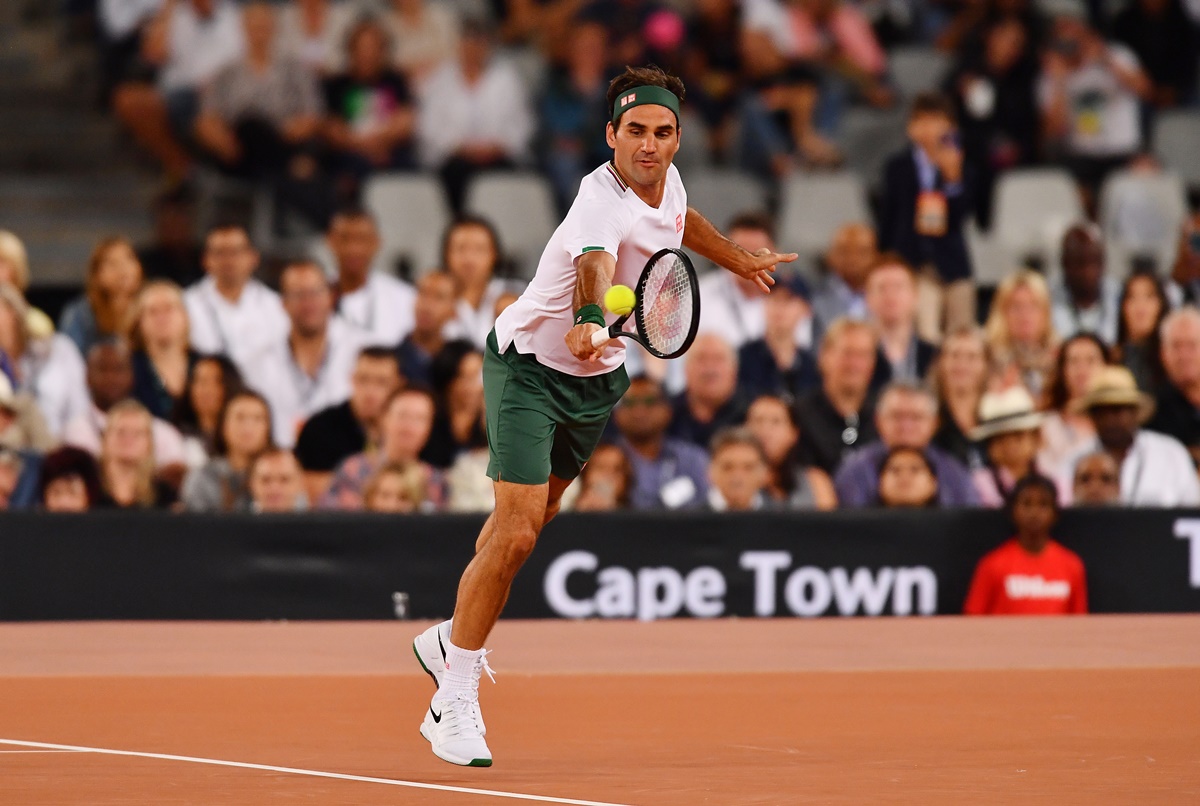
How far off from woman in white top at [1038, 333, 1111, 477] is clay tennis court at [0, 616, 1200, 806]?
1296 mm

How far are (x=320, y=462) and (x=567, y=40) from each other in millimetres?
4787

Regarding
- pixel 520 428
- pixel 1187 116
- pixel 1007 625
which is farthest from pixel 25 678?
pixel 1187 116

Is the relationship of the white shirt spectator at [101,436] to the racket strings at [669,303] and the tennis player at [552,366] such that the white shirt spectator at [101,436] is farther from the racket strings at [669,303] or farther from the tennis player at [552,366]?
the racket strings at [669,303]

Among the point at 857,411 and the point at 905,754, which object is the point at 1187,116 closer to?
the point at 857,411

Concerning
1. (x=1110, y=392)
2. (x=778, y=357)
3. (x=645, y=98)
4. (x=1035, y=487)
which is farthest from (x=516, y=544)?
(x=778, y=357)

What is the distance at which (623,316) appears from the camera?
18.0 feet

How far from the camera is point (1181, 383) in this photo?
1045 cm

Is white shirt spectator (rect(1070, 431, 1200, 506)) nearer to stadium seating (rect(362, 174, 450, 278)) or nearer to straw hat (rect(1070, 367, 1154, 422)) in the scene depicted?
straw hat (rect(1070, 367, 1154, 422))

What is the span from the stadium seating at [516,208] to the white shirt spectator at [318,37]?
136cm

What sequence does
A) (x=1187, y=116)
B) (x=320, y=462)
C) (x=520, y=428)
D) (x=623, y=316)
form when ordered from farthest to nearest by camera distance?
(x=1187, y=116)
(x=320, y=462)
(x=520, y=428)
(x=623, y=316)

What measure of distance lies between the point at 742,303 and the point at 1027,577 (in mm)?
2822

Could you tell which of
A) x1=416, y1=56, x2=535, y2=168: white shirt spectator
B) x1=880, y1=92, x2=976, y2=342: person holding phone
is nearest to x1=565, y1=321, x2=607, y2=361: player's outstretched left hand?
x1=880, y1=92, x2=976, y2=342: person holding phone

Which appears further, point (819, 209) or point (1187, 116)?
point (1187, 116)

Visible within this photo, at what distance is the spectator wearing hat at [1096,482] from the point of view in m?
9.60
